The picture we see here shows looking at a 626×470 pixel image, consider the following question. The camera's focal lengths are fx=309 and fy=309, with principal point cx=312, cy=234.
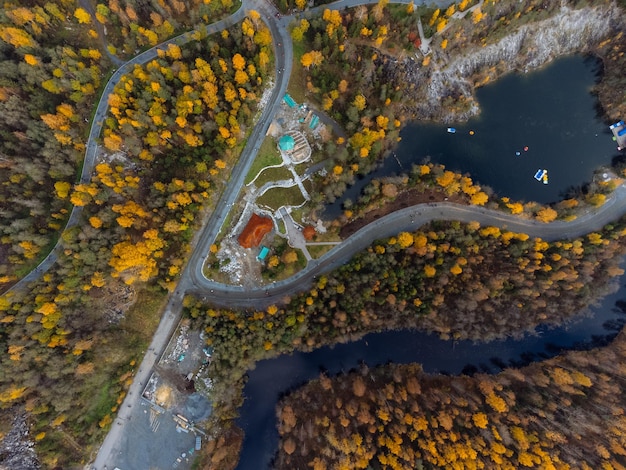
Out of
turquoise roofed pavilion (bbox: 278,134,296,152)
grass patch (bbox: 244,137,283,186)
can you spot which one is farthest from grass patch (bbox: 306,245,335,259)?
turquoise roofed pavilion (bbox: 278,134,296,152)

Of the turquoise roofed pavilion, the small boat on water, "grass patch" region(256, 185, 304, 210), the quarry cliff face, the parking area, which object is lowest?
the parking area

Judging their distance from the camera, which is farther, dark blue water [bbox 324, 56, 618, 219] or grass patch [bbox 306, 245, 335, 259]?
dark blue water [bbox 324, 56, 618, 219]

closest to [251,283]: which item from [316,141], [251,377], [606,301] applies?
[251,377]

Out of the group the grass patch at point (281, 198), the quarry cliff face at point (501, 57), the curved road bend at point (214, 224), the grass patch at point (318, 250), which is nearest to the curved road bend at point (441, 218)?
the grass patch at point (318, 250)

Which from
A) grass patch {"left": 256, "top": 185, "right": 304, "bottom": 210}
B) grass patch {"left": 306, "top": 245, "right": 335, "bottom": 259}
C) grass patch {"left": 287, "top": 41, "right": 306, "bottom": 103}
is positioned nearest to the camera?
grass patch {"left": 287, "top": 41, "right": 306, "bottom": 103}

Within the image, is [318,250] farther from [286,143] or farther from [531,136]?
[531,136]

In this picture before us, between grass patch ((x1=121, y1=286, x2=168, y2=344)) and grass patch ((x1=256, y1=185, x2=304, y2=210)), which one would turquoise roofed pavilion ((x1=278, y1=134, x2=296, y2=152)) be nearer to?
grass patch ((x1=256, y1=185, x2=304, y2=210))
